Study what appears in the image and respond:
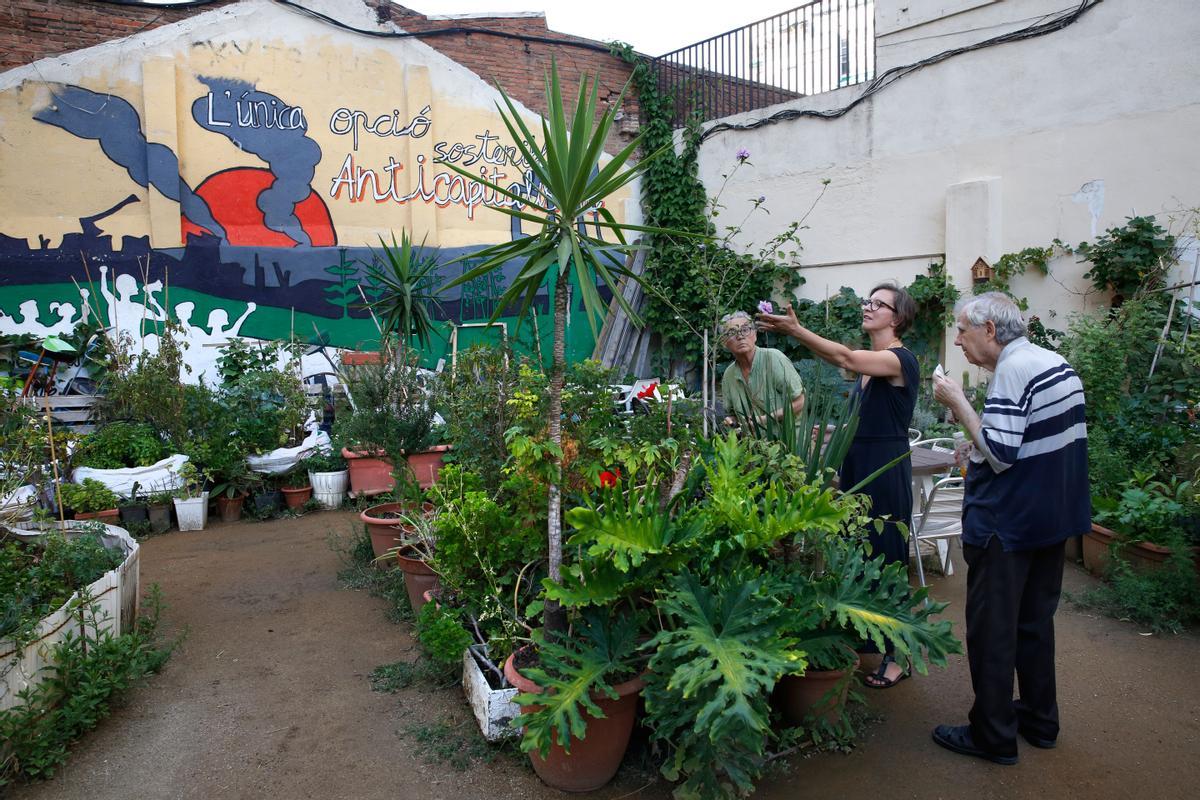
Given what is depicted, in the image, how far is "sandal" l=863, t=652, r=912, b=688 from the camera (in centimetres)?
331

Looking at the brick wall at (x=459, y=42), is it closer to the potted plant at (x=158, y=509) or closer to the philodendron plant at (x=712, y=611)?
the potted plant at (x=158, y=509)

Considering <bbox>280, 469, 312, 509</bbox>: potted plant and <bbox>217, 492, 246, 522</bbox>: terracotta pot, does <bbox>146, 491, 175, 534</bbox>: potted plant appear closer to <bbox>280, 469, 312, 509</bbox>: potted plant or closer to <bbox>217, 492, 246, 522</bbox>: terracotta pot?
<bbox>217, 492, 246, 522</bbox>: terracotta pot

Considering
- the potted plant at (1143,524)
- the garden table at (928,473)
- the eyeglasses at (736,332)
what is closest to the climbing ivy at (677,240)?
the garden table at (928,473)

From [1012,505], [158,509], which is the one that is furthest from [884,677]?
[158,509]

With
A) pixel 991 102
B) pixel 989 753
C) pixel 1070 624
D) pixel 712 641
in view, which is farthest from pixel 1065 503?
pixel 991 102

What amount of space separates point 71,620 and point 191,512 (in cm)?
353

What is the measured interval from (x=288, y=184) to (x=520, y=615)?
23.8 ft

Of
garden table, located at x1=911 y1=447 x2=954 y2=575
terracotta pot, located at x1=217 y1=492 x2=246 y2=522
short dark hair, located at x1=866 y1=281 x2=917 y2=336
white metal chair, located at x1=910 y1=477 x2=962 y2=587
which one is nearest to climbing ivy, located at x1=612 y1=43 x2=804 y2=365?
garden table, located at x1=911 y1=447 x2=954 y2=575

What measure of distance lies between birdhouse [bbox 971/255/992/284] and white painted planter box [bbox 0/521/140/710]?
25.6 ft

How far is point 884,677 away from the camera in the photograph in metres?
3.33

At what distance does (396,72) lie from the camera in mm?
9219

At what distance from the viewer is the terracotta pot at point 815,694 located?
2715 mm

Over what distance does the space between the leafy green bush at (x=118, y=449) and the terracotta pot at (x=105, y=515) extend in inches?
17.7

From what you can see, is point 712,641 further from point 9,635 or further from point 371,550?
point 371,550
